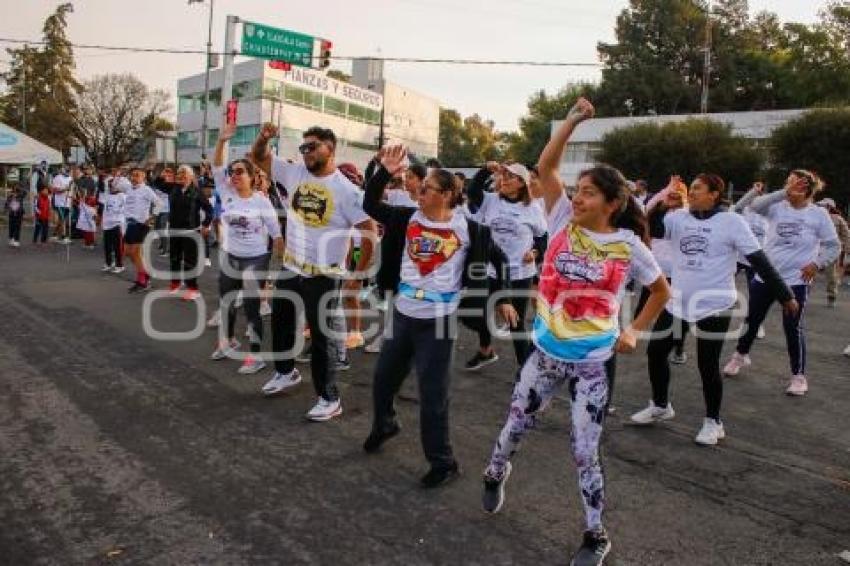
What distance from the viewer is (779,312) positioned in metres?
11.9

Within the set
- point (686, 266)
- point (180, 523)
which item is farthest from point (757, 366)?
point (180, 523)

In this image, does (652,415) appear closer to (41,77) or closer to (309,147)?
(309,147)

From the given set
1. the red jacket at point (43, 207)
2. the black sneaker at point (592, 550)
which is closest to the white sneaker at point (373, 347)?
the black sneaker at point (592, 550)

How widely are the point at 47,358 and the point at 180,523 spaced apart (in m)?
4.03

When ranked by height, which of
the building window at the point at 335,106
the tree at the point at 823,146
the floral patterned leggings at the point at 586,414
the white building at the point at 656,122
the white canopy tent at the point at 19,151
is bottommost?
the floral patterned leggings at the point at 586,414

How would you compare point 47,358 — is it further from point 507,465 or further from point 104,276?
point 104,276

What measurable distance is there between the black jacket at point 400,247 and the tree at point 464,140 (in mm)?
101874

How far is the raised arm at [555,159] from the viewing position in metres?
3.73

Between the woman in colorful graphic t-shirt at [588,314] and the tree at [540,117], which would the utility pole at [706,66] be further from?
the woman in colorful graphic t-shirt at [588,314]

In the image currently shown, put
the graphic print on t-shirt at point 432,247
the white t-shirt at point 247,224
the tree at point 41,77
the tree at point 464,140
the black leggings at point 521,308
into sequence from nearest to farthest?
the graphic print on t-shirt at point 432,247, the black leggings at point 521,308, the white t-shirt at point 247,224, the tree at point 41,77, the tree at point 464,140

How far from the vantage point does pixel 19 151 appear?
2355cm

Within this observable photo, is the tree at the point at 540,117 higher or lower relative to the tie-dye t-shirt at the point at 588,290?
higher

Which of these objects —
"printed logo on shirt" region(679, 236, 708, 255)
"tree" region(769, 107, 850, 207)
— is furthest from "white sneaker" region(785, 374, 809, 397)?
"tree" region(769, 107, 850, 207)

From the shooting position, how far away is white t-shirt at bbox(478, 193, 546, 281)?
271 inches
